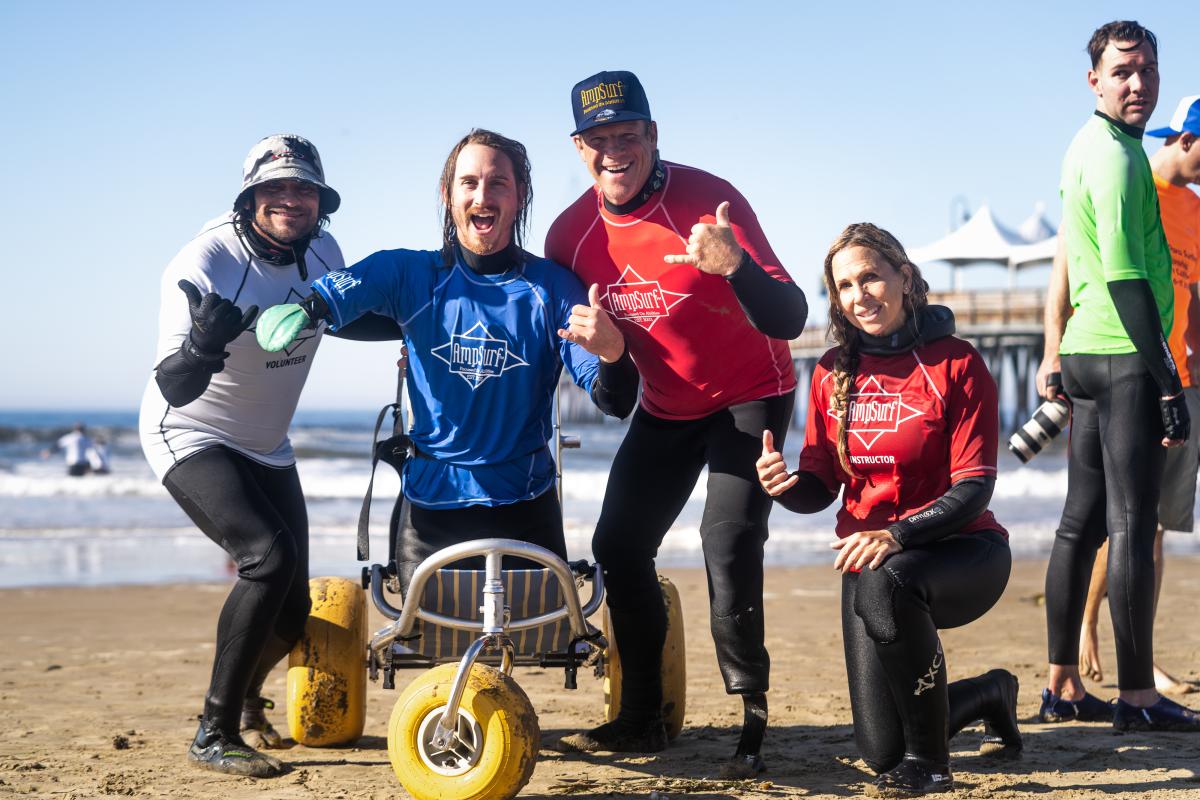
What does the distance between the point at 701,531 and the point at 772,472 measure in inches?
22.0

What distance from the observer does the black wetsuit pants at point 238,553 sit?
411cm

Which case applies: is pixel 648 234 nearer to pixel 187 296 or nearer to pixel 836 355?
pixel 836 355

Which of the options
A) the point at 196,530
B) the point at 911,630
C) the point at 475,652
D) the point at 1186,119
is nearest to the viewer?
the point at 475,652

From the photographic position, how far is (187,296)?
4.12 metres

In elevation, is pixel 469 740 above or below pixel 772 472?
below

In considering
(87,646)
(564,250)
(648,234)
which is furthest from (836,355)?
(87,646)

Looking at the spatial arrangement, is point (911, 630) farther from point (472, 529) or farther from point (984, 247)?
point (984, 247)

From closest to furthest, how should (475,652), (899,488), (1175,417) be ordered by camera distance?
(475,652) < (899,488) < (1175,417)

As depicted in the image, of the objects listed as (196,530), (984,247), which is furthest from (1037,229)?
(196,530)

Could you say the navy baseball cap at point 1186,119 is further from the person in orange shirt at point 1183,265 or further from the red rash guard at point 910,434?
the red rash guard at point 910,434

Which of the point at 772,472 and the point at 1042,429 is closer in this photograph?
the point at 772,472

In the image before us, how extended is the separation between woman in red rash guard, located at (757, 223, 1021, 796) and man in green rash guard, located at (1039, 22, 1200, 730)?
3.03 feet

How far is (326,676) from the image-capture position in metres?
4.54

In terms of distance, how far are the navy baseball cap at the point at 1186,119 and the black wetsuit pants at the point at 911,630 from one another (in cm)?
217
